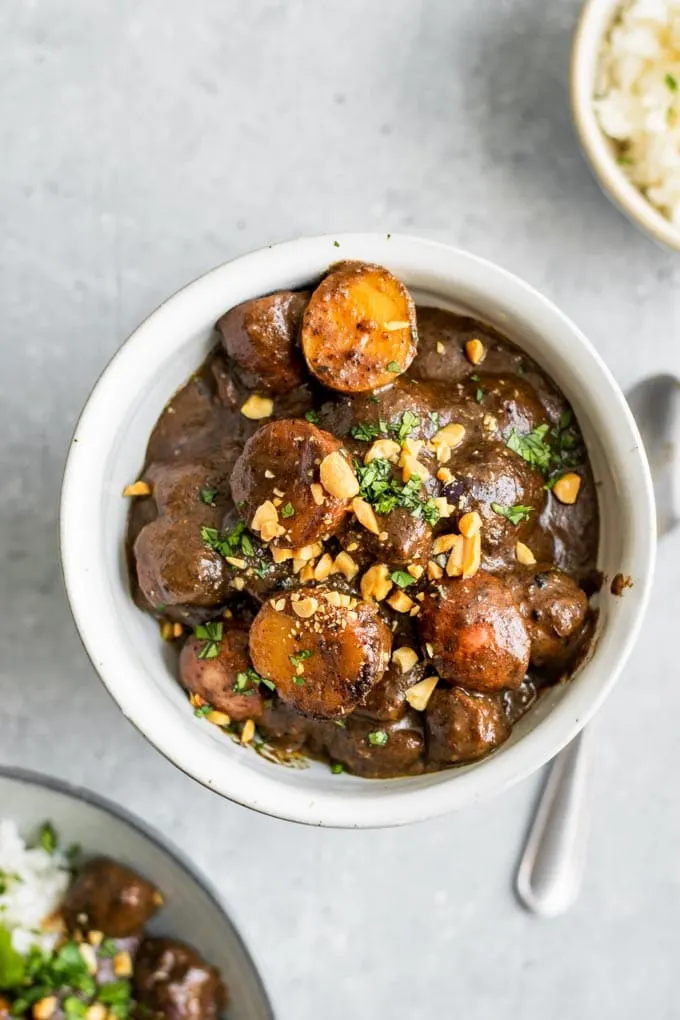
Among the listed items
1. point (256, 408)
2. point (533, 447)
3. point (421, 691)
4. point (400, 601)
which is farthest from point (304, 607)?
point (533, 447)

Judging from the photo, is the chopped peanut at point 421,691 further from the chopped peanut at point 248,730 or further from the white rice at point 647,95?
the white rice at point 647,95

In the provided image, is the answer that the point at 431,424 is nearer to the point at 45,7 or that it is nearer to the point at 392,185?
the point at 392,185

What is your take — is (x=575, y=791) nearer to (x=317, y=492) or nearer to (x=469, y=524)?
(x=469, y=524)

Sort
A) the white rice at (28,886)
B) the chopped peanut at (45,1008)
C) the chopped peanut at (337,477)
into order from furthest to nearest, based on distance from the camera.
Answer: the white rice at (28,886) < the chopped peanut at (45,1008) < the chopped peanut at (337,477)

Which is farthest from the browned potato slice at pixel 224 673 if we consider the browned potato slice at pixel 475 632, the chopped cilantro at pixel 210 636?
the browned potato slice at pixel 475 632

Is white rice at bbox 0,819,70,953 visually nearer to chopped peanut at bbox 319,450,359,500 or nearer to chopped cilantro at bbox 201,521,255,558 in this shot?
chopped cilantro at bbox 201,521,255,558

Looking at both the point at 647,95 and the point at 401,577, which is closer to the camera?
the point at 401,577
